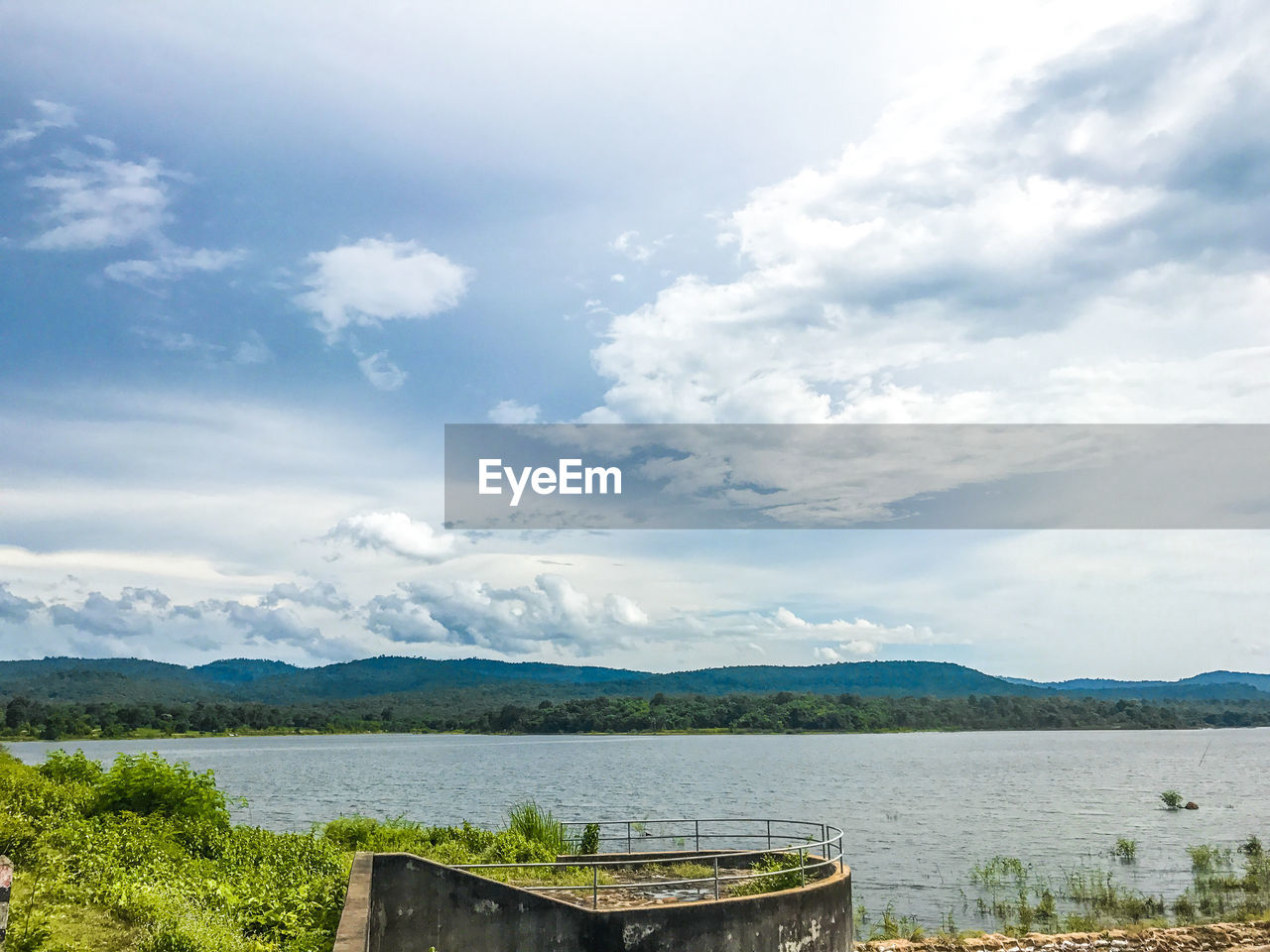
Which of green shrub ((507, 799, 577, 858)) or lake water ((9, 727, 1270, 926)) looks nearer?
green shrub ((507, 799, 577, 858))

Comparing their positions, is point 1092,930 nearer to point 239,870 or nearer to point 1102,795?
point 239,870

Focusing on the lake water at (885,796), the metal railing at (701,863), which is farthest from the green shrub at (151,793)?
the lake water at (885,796)

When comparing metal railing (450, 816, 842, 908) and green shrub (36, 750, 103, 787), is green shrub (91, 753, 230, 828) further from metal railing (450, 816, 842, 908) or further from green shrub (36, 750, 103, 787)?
metal railing (450, 816, 842, 908)

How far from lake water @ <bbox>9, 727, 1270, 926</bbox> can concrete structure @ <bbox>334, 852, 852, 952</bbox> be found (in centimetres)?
1940

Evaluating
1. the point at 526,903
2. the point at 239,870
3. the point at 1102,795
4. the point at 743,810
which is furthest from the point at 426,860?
the point at 1102,795

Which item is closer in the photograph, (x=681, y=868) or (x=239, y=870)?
(x=239, y=870)

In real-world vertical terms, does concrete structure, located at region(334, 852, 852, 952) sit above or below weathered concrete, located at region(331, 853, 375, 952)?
below

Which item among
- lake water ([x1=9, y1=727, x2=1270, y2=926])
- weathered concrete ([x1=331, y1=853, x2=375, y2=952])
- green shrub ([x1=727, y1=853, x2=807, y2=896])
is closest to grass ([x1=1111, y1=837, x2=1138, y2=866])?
lake water ([x1=9, y1=727, x2=1270, y2=926])

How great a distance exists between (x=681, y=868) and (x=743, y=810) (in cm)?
4074

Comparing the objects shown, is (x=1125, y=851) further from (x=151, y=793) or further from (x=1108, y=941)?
(x=151, y=793)

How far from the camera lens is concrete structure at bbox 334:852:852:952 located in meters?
15.2

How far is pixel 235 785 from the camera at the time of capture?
273 ft

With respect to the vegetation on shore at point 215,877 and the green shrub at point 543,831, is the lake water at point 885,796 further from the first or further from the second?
the green shrub at point 543,831

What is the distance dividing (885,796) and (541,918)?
210 ft
